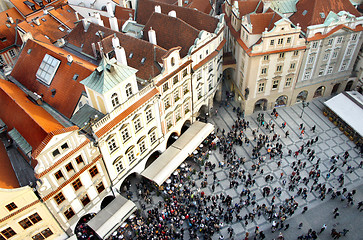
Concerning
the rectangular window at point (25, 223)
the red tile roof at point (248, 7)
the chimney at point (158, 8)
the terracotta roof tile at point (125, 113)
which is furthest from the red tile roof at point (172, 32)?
the rectangular window at point (25, 223)

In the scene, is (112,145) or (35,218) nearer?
(35,218)

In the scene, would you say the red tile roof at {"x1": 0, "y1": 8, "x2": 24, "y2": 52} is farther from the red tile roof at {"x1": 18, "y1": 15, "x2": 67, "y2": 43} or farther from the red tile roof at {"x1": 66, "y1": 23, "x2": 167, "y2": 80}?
the red tile roof at {"x1": 66, "y1": 23, "x2": 167, "y2": 80}

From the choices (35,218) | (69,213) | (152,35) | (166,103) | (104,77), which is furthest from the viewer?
(152,35)

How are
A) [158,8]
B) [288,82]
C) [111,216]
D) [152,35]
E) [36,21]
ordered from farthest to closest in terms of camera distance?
1. [36,21]
2. [288,82]
3. [158,8]
4. [152,35]
5. [111,216]

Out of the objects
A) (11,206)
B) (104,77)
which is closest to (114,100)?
(104,77)

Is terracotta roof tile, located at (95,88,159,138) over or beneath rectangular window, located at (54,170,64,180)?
over

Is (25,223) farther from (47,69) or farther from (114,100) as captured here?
(47,69)

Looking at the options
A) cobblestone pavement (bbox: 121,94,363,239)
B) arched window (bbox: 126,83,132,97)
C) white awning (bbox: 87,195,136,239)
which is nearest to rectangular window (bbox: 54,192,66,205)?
white awning (bbox: 87,195,136,239)

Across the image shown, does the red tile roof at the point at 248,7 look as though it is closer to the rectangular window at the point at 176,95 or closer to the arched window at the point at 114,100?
the rectangular window at the point at 176,95
